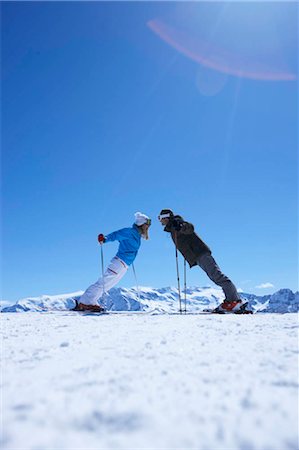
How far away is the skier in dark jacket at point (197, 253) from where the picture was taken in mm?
6508

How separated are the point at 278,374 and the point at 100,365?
1146 millimetres

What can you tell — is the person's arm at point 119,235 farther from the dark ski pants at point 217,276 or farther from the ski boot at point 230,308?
the ski boot at point 230,308

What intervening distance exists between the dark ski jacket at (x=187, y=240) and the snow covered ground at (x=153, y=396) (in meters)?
4.33

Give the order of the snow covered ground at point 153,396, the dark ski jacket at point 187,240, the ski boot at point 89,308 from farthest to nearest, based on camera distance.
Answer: the ski boot at point 89,308
the dark ski jacket at point 187,240
the snow covered ground at point 153,396

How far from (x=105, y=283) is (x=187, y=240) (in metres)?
2.28

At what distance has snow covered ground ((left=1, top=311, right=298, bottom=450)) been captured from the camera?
3.93 ft

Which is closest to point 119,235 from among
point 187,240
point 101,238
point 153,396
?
point 101,238

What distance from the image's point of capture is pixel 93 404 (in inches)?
57.6

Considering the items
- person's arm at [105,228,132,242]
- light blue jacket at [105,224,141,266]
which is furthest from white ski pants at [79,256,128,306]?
person's arm at [105,228,132,242]

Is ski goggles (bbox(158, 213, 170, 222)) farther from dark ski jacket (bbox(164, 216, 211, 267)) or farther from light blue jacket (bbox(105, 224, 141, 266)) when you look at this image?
light blue jacket (bbox(105, 224, 141, 266))

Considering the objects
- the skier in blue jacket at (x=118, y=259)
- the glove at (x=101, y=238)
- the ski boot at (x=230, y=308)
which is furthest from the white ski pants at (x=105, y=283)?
the ski boot at (x=230, y=308)

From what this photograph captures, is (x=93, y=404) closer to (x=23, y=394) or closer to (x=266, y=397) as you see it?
(x=23, y=394)

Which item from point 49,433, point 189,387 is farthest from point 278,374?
point 49,433

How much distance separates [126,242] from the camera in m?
7.75
